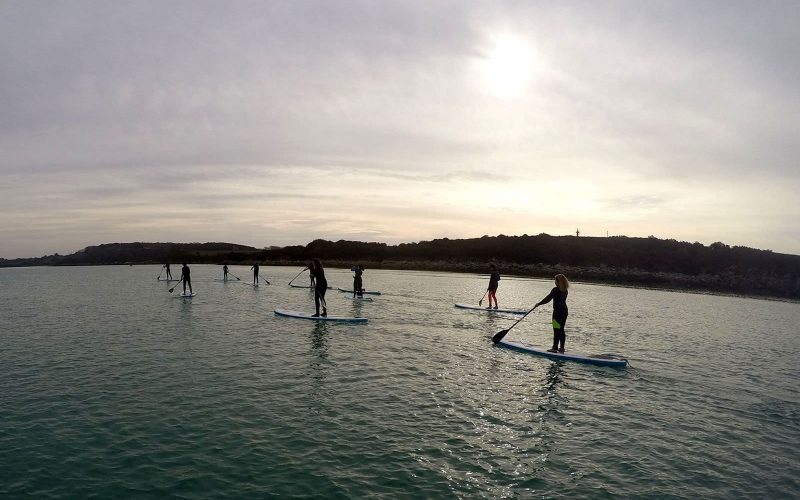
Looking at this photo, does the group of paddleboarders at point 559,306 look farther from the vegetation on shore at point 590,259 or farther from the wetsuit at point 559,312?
the vegetation on shore at point 590,259

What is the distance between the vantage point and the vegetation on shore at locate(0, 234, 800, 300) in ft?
282

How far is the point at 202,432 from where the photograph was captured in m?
9.14

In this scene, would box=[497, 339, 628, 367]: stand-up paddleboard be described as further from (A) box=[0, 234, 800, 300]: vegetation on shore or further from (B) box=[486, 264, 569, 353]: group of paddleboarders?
(A) box=[0, 234, 800, 300]: vegetation on shore

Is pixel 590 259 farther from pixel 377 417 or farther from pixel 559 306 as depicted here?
pixel 377 417

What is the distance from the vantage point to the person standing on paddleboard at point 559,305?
16406 millimetres

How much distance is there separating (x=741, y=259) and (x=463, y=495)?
11483cm

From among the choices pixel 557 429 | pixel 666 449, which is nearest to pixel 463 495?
pixel 557 429

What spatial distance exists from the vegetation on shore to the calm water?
6645 centimetres

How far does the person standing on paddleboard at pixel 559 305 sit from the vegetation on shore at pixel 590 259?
71101mm

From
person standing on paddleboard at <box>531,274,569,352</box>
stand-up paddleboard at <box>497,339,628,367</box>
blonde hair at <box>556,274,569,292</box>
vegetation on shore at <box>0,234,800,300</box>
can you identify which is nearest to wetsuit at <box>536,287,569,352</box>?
person standing on paddleboard at <box>531,274,569,352</box>

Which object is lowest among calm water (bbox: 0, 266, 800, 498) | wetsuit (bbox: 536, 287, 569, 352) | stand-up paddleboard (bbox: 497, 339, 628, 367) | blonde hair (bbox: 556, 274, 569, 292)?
calm water (bbox: 0, 266, 800, 498)

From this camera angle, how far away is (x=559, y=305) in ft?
55.0

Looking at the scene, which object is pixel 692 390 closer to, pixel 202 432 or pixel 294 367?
pixel 294 367

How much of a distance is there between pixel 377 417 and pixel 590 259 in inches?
4278
